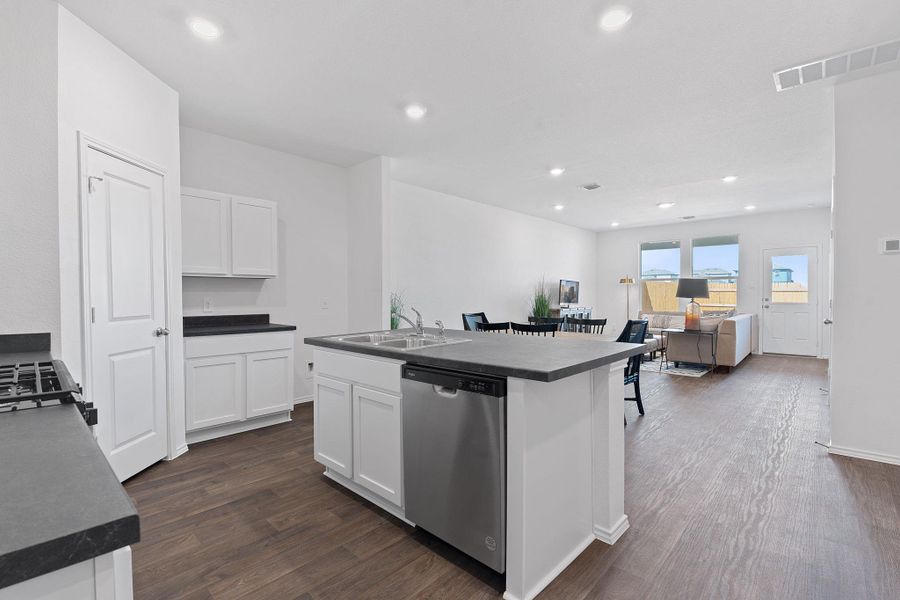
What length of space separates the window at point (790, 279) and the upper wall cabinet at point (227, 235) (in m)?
8.50

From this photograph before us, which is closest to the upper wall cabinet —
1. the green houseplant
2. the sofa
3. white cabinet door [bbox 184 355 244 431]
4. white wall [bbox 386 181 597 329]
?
white cabinet door [bbox 184 355 244 431]

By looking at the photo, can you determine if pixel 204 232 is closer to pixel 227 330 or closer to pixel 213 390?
pixel 227 330

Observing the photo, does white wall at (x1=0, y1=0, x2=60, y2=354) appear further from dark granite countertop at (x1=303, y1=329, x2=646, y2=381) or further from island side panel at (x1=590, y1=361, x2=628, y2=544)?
island side panel at (x1=590, y1=361, x2=628, y2=544)

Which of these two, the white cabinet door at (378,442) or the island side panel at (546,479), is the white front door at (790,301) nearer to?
the island side panel at (546,479)

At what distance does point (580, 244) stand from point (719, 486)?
7.27 meters

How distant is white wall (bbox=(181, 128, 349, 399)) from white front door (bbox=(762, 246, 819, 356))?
7.69 metres

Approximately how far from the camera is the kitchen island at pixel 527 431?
162 cm

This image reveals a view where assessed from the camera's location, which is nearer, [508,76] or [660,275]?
[508,76]

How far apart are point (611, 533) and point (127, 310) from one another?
3.01m

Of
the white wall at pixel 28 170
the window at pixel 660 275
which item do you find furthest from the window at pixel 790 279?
the white wall at pixel 28 170

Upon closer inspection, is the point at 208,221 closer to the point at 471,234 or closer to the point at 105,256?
the point at 105,256

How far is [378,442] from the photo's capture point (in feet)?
7.33

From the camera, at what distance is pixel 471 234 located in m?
6.57

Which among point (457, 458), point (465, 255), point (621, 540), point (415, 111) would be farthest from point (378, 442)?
point (465, 255)
